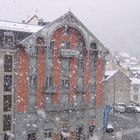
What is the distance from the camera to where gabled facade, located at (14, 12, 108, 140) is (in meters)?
43.0

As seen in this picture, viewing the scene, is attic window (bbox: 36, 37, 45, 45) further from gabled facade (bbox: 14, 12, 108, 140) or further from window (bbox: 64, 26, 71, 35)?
window (bbox: 64, 26, 71, 35)

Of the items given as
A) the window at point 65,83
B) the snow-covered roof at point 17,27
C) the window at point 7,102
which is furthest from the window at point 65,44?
the window at point 7,102

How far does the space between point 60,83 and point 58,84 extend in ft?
0.89

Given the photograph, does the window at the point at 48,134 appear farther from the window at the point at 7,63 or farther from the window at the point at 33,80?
the window at the point at 7,63

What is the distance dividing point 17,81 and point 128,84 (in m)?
35.2

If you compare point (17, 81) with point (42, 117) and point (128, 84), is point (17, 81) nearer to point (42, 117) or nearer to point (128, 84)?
point (42, 117)

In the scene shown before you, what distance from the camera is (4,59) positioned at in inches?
1633

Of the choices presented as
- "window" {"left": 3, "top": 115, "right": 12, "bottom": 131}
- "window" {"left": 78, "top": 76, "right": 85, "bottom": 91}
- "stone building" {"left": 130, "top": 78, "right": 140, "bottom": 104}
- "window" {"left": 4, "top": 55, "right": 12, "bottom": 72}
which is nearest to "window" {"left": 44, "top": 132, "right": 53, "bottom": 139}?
"window" {"left": 3, "top": 115, "right": 12, "bottom": 131}

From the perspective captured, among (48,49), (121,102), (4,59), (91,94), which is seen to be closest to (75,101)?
(91,94)

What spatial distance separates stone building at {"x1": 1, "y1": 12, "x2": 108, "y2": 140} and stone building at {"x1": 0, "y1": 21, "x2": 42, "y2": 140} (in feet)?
0.45

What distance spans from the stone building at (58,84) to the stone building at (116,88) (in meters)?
21.7

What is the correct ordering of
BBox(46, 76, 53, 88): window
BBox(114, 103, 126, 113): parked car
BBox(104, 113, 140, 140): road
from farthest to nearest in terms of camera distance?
BBox(114, 103, 126, 113): parked car
BBox(104, 113, 140, 140): road
BBox(46, 76, 53, 88): window

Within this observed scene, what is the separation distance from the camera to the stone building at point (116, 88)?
234 ft

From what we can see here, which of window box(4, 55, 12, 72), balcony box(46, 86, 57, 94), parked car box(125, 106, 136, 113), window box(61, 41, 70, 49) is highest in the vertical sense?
window box(61, 41, 70, 49)
